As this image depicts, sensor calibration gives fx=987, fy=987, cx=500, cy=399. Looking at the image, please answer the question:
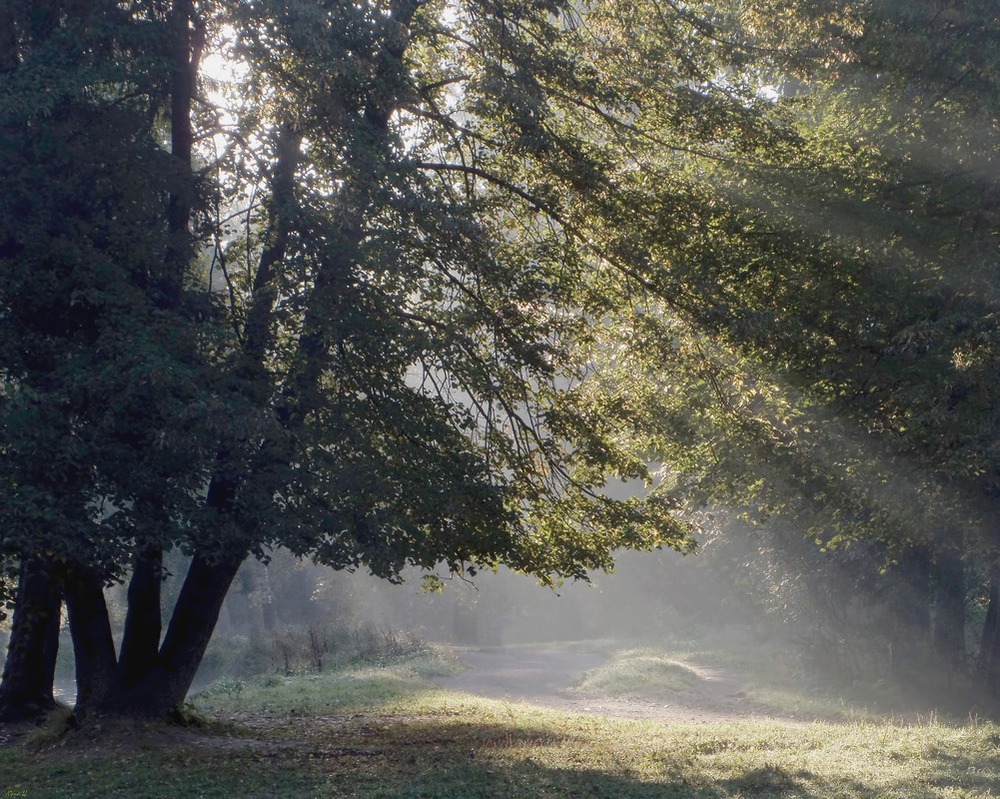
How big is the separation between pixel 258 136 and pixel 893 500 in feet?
27.7

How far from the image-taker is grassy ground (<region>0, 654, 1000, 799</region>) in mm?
8562

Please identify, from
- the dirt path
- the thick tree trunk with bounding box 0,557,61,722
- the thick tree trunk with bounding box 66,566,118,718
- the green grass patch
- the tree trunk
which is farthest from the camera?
the green grass patch

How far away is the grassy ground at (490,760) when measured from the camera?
856 cm

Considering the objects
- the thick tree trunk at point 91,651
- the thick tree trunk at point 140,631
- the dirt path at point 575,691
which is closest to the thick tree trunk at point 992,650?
the dirt path at point 575,691

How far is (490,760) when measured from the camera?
10195 mm

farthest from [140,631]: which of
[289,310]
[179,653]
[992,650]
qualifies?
[992,650]

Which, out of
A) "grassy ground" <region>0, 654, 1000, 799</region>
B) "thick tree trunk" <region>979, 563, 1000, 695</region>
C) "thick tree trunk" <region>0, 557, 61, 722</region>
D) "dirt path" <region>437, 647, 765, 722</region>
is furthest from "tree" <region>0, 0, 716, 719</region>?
"thick tree trunk" <region>979, 563, 1000, 695</region>

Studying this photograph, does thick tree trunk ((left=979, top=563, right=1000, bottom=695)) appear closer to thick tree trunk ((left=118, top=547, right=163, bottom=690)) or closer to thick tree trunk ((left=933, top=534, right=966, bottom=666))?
thick tree trunk ((left=933, top=534, right=966, bottom=666))

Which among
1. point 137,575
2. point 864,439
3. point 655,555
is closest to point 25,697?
point 137,575

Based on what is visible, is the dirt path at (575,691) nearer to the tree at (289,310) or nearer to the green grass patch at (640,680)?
the green grass patch at (640,680)

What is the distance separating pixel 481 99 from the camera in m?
10.9

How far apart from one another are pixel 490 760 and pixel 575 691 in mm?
16379

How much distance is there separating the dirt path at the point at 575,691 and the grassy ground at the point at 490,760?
5.93 metres

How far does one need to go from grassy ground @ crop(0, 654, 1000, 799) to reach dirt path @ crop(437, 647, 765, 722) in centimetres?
593
